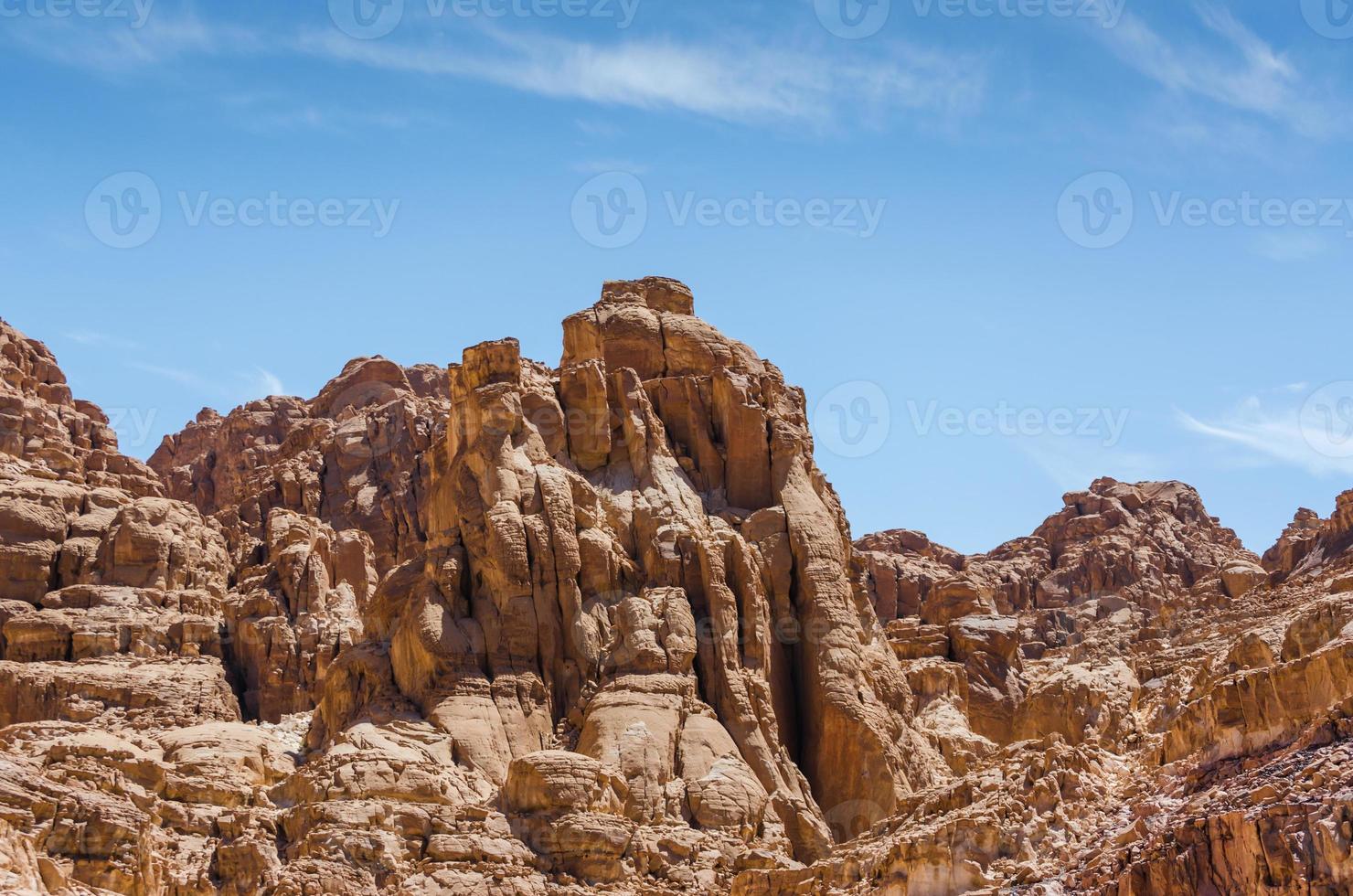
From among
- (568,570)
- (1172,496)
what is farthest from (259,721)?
(1172,496)

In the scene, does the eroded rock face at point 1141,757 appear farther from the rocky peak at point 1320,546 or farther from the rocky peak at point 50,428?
the rocky peak at point 50,428

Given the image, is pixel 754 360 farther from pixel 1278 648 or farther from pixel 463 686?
pixel 1278 648

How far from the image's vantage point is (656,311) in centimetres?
9269

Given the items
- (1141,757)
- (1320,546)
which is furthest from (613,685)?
(1320,546)

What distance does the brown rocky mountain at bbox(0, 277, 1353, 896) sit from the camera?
171 ft

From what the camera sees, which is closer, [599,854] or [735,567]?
[599,854]

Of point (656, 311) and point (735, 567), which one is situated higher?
point (656, 311)

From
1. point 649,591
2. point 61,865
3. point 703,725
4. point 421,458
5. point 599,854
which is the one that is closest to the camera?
point 61,865

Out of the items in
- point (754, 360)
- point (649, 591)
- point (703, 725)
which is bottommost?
point (703, 725)

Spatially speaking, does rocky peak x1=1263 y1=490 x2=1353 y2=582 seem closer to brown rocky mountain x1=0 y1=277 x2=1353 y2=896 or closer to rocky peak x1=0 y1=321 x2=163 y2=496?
brown rocky mountain x1=0 y1=277 x2=1353 y2=896

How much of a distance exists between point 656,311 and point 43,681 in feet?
92.4

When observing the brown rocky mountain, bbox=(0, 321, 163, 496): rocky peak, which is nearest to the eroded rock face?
the brown rocky mountain

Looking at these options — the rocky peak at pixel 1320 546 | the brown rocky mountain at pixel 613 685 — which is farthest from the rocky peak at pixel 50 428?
the rocky peak at pixel 1320 546

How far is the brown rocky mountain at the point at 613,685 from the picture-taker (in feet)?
171
